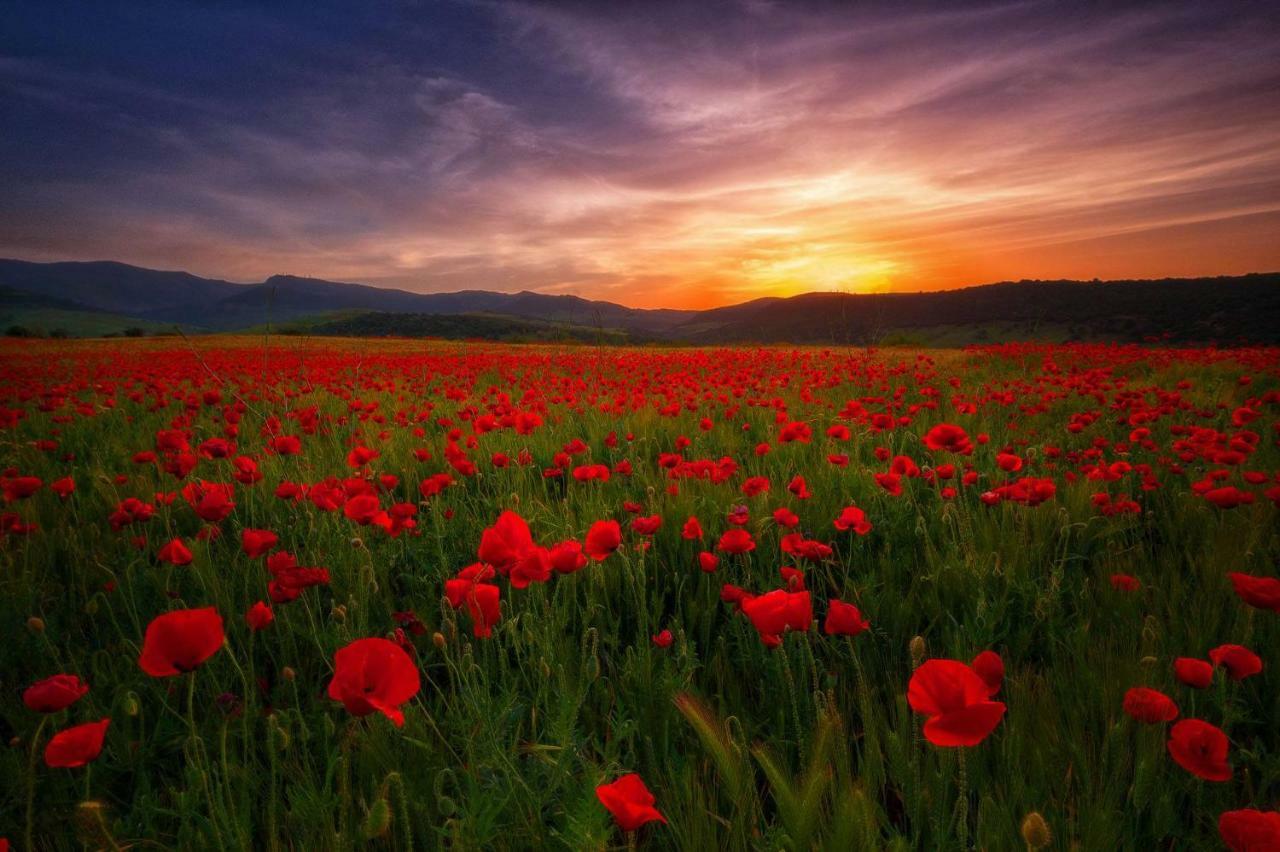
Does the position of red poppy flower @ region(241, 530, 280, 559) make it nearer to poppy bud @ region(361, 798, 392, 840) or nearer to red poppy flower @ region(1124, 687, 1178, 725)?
poppy bud @ region(361, 798, 392, 840)

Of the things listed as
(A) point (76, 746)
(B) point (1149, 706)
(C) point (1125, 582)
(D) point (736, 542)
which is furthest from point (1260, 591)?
(A) point (76, 746)

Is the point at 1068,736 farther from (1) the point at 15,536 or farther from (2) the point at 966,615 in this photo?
(1) the point at 15,536

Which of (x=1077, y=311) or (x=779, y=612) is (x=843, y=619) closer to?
(x=779, y=612)

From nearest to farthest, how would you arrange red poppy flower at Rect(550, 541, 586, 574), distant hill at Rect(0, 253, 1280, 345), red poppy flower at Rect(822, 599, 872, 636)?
red poppy flower at Rect(822, 599, 872, 636), red poppy flower at Rect(550, 541, 586, 574), distant hill at Rect(0, 253, 1280, 345)

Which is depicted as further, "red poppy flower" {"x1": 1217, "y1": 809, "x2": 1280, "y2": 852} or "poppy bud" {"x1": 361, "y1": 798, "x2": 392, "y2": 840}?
"poppy bud" {"x1": 361, "y1": 798, "x2": 392, "y2": 840}

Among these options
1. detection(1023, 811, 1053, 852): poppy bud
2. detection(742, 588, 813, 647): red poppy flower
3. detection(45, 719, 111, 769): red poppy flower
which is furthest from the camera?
detection(742, 588, 813, 647): red poppy flower

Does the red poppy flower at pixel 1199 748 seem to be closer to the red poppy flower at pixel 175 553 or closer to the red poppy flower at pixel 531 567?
the red poppy flower at pixel 531 567

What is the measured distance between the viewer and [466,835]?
1.13 metres

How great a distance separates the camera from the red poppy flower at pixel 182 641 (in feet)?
3.46

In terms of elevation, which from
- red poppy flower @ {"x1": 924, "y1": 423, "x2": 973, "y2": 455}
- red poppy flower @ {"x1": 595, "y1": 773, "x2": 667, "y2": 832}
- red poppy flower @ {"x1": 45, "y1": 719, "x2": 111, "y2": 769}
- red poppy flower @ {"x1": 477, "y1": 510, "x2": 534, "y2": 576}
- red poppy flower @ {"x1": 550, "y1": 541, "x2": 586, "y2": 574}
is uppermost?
red poppy flower @ {"x1": 924, "y1": 423, "x2": 973, "y2": 455}

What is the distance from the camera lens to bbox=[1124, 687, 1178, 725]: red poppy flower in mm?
1119

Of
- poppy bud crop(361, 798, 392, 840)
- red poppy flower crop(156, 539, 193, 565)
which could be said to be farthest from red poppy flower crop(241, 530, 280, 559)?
poppy bud crop(361, 798, 392, 840)

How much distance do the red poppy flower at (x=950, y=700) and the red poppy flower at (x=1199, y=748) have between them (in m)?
0.42

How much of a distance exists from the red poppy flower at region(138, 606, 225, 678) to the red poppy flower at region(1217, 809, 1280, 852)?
1.64 m
